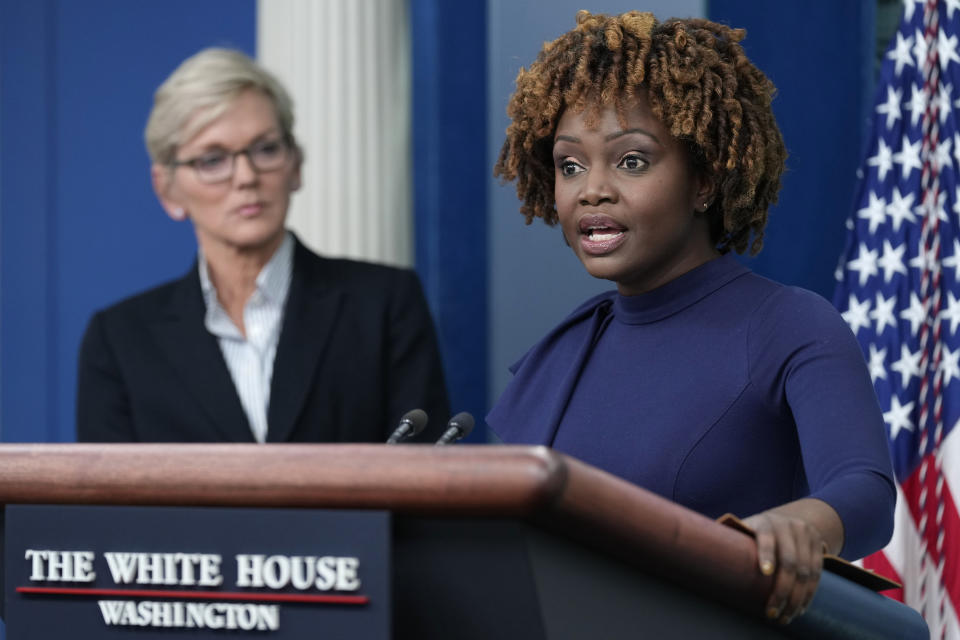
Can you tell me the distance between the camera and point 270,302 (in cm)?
335

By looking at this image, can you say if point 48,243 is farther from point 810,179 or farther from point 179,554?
point 179,554

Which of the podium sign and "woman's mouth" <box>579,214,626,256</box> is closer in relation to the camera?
the podium sign

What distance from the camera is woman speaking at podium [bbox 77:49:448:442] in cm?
317

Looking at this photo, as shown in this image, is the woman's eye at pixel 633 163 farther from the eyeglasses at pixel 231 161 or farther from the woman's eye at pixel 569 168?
the eyeglasses at pixel 231 161

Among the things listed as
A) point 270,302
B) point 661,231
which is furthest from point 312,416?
point 661,231

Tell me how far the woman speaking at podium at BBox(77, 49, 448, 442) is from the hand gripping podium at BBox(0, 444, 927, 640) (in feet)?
6.39

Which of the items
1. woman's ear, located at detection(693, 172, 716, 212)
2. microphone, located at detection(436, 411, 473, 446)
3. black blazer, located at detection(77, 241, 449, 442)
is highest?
woman's ear, located at detection(693, 172, 716, 212)

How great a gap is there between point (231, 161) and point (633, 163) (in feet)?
5.78

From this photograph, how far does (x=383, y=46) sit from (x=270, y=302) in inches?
43.5

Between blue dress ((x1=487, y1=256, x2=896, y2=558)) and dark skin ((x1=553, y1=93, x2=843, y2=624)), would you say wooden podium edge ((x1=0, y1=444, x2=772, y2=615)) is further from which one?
dark skin ((x1=553, y1=93, x2=843, y2=624))

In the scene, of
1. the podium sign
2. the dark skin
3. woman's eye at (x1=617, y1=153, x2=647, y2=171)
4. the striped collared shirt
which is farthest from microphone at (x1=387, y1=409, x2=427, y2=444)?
the striped collared shirt

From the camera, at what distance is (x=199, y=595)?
1165mm

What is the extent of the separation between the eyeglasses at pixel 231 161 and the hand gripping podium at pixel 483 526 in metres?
2.16

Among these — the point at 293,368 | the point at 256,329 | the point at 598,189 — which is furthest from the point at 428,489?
the point at 256,329
